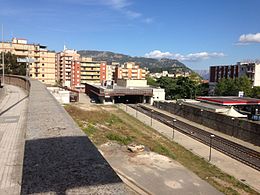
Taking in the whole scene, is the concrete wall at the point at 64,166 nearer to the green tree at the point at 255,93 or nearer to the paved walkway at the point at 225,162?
the paved walkway at the point at 225,162

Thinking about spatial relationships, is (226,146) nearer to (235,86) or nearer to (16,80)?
(16,80)

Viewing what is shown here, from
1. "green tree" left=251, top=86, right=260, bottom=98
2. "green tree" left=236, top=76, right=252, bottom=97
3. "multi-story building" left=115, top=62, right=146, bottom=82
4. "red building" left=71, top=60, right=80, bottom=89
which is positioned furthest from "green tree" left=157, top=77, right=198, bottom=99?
"multi-story building" left=115, top=62, right=146, bottom=82

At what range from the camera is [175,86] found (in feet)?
234

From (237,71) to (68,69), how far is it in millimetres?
60251

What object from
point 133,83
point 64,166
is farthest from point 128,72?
point 64,166

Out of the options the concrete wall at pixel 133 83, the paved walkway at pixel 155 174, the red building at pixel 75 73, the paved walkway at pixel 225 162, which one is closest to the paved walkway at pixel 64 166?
the paved walkway at pixel 155 174

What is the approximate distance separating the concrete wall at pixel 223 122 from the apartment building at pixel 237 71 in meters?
44.4

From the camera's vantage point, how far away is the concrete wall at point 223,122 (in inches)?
1092

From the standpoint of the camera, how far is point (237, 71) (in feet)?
275

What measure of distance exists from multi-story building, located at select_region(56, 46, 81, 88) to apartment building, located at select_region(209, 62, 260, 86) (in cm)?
4766

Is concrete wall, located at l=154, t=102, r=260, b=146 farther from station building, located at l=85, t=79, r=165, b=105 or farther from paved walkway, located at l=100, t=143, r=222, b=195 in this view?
paved walkway, located at l=100, t=143, r=222, b=195

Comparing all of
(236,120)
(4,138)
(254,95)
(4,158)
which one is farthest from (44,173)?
(254,95)

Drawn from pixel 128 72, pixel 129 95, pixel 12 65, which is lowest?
pixel 129 95

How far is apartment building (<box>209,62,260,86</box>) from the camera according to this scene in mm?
79125
